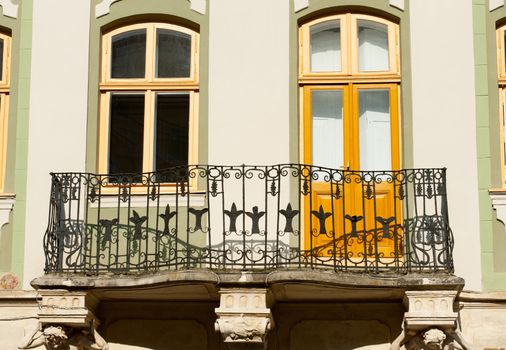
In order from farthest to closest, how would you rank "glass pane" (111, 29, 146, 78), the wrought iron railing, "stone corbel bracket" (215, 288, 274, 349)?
"glass pane" (111, 29, 146, 78)
the wrought iron railing
"stone corbel bracket" (215, 288, 274, 349)

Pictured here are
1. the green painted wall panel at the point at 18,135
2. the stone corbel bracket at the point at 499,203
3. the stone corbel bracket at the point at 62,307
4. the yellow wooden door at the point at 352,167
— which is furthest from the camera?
the green painted wall panel at the point at 18,135

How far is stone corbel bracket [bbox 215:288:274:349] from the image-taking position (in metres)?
15.3

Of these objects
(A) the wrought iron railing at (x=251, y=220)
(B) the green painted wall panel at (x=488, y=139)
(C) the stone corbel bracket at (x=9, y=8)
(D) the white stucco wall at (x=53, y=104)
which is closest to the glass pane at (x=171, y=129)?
(A) the wrought iron railing at (x=251, y=220)

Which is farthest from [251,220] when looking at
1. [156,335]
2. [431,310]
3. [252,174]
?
[431,310]

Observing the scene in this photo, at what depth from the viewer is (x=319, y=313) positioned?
16.2 meters

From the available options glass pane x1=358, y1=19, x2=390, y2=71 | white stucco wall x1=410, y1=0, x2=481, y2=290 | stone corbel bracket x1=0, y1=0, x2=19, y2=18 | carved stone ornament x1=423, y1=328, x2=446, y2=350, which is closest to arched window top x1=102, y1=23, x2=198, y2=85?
stone corbel bracket x1=0, y1=0, x2=19, y2=18

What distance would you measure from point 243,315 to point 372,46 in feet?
12.6

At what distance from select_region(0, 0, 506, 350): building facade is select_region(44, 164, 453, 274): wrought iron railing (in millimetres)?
26

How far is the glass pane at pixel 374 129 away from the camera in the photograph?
16875 millimetres

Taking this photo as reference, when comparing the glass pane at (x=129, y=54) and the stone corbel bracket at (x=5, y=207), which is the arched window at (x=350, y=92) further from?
the stone corbel bracket at (x=5, y=207)

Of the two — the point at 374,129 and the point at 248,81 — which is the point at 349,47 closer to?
the point at 374,129

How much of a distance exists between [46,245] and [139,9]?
10.0ft

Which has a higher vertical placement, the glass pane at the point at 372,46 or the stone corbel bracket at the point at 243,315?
the glass pane at the point at 372,46

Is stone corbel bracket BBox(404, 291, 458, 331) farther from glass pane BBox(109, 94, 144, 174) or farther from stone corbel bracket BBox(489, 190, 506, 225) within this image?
glass pane BBox(109, 94, 144, 174)
